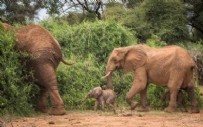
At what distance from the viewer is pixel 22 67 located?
9.84 meters

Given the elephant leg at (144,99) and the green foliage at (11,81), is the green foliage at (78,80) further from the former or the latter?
the green foliage at (11,81)

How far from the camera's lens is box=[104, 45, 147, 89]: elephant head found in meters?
11.2

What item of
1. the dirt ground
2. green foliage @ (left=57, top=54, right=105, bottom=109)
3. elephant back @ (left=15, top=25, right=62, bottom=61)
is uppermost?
elephant back @ (left=15, top=25, right=62, bottom=61)

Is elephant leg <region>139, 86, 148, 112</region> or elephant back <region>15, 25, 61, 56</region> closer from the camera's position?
elephant back <region>15, 25, 61, 56</region>

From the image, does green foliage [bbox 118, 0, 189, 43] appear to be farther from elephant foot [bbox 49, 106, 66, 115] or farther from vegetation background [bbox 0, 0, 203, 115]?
elephant foot [bbox 49, 106, 66, 115]

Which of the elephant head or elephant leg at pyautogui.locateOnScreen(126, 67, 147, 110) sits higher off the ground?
the elephant head

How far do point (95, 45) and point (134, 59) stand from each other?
235 centimetres

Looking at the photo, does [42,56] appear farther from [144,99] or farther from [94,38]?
[94,38]

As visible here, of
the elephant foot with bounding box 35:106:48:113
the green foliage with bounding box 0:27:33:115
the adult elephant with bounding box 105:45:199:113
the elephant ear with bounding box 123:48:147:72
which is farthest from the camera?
the elephant ear with bounding box 123:48:147:72

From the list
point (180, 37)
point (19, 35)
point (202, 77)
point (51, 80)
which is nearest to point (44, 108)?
point (51, 80)

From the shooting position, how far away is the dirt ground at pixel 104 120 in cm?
808

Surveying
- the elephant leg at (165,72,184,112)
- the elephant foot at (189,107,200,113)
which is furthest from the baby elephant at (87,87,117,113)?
the elephant foot at (189,107,200,113)

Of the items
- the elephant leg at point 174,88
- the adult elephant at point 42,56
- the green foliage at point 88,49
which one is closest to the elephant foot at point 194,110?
the elephant leg at point 174,88

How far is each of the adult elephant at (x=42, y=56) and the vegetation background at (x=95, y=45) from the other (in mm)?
211
